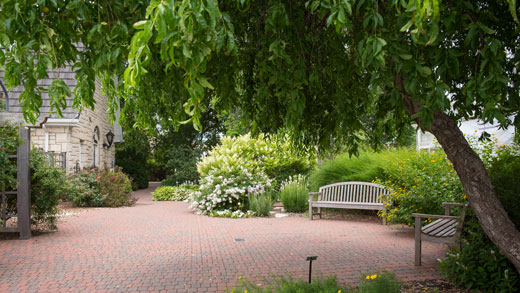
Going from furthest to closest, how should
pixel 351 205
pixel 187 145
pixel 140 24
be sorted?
1. pixel 187 145
2. pixel 351 205
3. pixel 140 24

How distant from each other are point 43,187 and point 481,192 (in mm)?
7681

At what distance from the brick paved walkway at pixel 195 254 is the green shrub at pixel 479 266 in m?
0.60

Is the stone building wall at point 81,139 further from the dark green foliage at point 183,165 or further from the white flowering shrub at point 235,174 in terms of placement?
the white flowering shrub at point 235,174

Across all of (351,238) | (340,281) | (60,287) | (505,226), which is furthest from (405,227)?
(60,287)

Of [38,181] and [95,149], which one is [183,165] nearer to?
[95,149]

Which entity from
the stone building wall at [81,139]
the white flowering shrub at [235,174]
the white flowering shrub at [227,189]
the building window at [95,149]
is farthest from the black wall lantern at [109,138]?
the white flowering shrub at [227,189]

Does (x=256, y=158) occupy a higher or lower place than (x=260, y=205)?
higher

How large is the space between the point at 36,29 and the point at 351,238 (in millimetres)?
6577

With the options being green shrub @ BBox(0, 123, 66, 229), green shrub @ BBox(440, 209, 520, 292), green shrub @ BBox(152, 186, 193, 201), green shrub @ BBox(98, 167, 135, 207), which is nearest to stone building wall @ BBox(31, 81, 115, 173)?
green shrub @ BBox(98, 167, 135, 207)

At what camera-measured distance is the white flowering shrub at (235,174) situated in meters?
11.6

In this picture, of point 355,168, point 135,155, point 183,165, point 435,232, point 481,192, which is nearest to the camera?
point 481,192

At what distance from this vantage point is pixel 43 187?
7.75 metres

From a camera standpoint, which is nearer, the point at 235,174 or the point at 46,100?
the point at 235,174

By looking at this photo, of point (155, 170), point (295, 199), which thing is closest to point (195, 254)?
point (295, 199)
